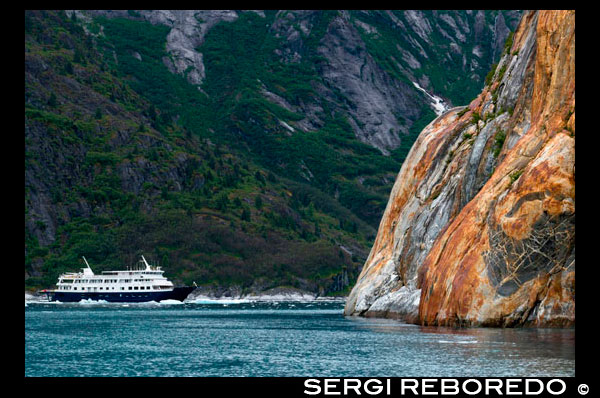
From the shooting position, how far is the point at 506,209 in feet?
236

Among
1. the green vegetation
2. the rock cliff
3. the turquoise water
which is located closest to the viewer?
the turquoise water

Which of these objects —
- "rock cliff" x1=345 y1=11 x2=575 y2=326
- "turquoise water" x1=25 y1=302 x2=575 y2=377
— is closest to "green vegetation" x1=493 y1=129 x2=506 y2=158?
"rock cliff" x1=345 y1=11 x2=575 y2=326

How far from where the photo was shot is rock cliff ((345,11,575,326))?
6831 centimetres

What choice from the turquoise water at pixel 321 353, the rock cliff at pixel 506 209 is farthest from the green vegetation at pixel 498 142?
the turquoise water at pixel 321 353

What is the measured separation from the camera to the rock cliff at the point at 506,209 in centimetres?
6831

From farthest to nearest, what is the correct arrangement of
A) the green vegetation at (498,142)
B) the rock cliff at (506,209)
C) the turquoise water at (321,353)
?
1. the green vegetation at (498,142)
2. the rock cliff at (506,209)
3. the turquoise water at (321,353)

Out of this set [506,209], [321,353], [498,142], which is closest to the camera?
[321,353]

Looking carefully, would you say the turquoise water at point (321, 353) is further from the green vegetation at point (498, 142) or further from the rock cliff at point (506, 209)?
the green vegetation at point (498, 142)

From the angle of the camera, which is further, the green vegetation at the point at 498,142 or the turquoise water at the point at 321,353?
the green vegetation at the point at 498,142

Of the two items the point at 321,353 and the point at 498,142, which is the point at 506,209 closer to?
the point at 321,353

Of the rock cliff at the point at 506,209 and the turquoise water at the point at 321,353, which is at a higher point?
the rock cliff at the point at 506,209

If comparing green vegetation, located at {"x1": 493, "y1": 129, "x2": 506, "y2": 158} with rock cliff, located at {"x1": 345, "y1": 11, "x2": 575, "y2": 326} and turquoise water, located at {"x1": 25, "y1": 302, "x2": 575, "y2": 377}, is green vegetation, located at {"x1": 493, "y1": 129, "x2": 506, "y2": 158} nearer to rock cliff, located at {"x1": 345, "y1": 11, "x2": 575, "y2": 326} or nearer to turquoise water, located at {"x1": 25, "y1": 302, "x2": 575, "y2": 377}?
rock cliff, located at {"x1": 345, "y1": 11, "x2": 575, "y2": 326}

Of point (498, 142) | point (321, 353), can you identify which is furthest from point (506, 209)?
point (498, 142)
